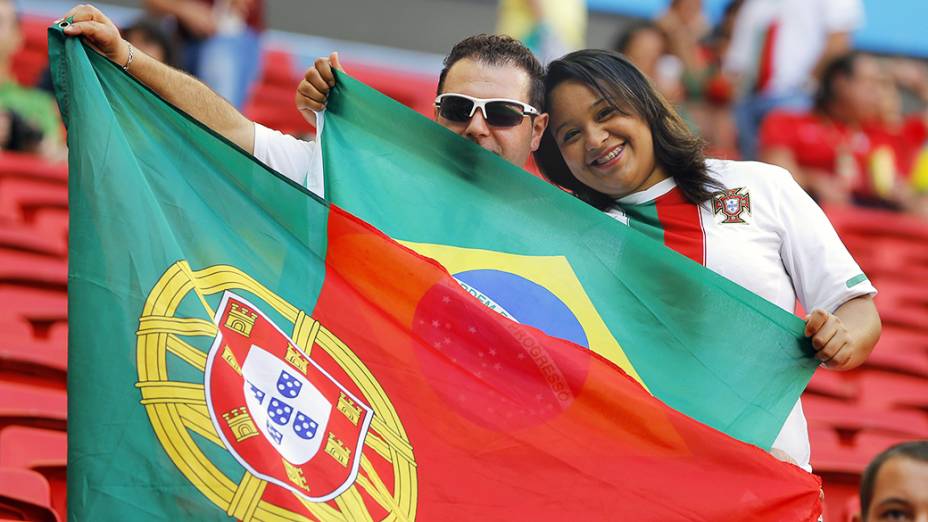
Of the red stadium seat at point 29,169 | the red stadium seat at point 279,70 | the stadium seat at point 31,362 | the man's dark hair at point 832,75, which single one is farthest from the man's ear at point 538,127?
the red stadium seat at point 279,70

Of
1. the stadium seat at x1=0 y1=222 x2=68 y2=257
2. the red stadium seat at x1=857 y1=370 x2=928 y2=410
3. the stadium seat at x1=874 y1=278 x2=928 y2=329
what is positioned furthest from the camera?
the stadium seat at x1=874 y1=278 x2=928 y2=329

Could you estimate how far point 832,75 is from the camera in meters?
6.80

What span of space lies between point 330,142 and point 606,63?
599 millimetres

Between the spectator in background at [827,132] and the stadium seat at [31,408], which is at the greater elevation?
the spectator in background at [827,132]

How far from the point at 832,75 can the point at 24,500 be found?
5.10 metres

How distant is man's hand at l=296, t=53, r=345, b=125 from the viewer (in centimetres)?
283

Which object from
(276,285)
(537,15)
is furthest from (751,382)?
(537,15)

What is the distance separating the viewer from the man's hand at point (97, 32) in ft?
8.54

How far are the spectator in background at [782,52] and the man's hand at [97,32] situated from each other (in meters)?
5.09

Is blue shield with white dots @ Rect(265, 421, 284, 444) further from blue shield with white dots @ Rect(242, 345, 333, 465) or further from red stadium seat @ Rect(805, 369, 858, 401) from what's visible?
red stadium seat @ Rect(805, 369, 858, 401)

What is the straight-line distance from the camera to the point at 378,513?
92.6 inches

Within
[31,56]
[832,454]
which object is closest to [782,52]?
[31,56]

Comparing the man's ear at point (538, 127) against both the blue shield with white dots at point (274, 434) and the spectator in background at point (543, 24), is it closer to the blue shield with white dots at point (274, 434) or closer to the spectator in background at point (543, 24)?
the blue shield with white dots at point (274, 434)

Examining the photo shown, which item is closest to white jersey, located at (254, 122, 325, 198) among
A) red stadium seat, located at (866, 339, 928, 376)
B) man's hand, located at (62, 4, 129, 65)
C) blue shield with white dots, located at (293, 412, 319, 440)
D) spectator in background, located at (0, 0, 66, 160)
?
man's hand, located at (62, 4, 129, 65)
